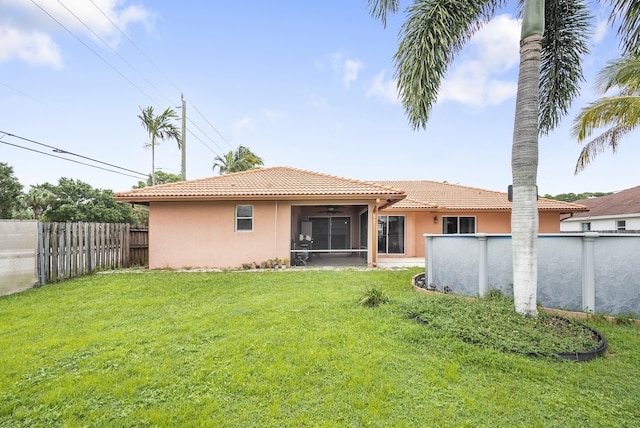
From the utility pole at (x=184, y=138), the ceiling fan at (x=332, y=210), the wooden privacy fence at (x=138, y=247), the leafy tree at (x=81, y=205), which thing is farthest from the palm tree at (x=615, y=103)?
the leafy tree at (x=81, y=205)

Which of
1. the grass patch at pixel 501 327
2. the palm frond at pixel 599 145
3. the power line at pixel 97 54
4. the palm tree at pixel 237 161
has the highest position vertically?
the power line at pixel 97 54

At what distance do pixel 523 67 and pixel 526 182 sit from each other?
2013 mm

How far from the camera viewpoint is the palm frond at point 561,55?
584 centimetres

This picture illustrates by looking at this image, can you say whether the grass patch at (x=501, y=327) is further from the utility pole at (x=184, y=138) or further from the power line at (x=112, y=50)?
the power line at (x=112, y=50)

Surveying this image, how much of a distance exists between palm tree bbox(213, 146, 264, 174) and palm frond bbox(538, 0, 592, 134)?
23.1 metres

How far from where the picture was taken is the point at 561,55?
239 inches

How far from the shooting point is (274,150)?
89.3 feet

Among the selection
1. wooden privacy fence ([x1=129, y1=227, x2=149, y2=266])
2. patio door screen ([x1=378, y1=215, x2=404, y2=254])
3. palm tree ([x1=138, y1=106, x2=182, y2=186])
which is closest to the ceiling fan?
patio door screen ([x1=378, y1=215, x2=404, y2=254])

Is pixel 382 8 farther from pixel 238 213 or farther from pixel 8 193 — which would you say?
pixel 8 193

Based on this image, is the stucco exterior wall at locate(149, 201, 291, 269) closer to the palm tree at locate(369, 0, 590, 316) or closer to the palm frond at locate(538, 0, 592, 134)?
the palm tree at locate(369, 0, 590, 316)

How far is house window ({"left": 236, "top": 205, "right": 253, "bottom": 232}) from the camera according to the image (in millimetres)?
11133

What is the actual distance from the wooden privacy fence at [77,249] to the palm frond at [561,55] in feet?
43.0

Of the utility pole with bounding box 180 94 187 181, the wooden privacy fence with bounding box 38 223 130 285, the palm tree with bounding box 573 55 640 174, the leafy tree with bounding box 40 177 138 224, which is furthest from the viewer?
the leafy tree with bounding box 40 177 138 224

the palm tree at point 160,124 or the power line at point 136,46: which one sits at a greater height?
the power line at point 136,46
